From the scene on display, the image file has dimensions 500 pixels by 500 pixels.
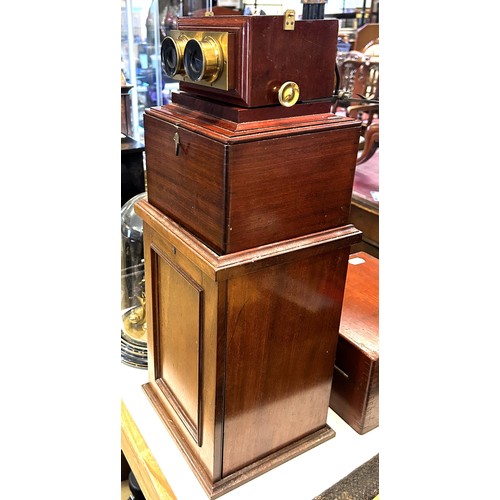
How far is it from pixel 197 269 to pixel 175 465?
52 centimetres

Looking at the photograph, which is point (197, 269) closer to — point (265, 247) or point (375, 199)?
point (265, 247)

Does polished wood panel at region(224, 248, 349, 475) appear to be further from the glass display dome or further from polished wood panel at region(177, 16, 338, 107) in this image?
the glass display dome

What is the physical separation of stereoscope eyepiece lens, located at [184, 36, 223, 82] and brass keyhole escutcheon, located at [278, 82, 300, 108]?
11cm

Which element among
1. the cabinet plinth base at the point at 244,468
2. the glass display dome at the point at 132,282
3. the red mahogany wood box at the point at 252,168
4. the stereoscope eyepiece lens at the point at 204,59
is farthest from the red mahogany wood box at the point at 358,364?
the stereoscope eyepiece lens at the point at 204,59

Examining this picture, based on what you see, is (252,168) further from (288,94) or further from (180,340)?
(180,340)

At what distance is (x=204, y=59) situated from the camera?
76 centimetres

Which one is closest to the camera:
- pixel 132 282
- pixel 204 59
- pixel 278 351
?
pixel 204 59

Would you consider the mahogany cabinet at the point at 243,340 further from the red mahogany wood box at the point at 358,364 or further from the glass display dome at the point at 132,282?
the glass display dome at the point at 132,282

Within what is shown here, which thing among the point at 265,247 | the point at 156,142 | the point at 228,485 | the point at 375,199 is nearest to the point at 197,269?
the point at 265,247

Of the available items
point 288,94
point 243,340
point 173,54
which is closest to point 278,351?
point 243,340

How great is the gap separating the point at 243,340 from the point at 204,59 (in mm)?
A: 519

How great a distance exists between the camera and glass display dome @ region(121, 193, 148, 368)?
1496mm

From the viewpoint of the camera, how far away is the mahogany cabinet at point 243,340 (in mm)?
900
